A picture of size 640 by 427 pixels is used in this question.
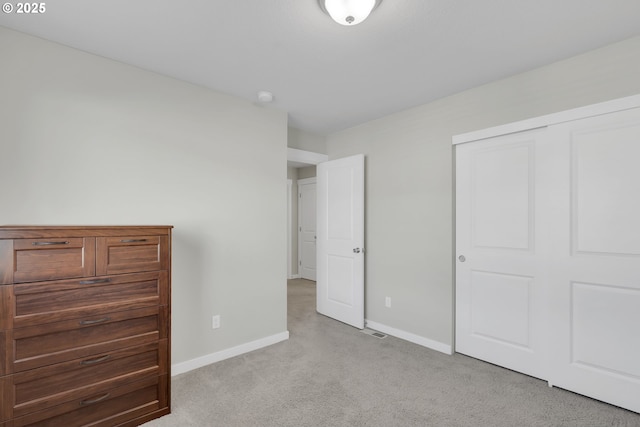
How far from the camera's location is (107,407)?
72.4 inches

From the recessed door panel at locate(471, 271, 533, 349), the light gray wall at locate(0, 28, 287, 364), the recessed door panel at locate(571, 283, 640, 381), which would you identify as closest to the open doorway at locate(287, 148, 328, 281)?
the light gray wall at locate(0, 28, 287, 364)

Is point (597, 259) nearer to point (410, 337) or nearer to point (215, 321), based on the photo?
point (410, 337)

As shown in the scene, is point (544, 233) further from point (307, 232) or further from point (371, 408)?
point (307, 232)

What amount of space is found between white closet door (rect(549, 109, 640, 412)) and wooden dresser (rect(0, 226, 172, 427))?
2.92 m

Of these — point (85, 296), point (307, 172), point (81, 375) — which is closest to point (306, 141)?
point (307, 172)

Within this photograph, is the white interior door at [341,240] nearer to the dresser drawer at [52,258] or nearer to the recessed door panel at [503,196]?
the recessed door panel at [503,196]

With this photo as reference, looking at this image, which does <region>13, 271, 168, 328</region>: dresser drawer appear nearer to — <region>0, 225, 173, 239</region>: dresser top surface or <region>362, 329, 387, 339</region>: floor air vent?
<region>0, 225, 173, 239</region>: dresser top surface

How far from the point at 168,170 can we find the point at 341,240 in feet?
7.13

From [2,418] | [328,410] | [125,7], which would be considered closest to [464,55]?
[125,7]

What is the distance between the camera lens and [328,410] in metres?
2.06

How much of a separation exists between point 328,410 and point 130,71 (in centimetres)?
294

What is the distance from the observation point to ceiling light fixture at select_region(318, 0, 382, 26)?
159 cm

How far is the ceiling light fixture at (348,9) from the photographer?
5.23 feet

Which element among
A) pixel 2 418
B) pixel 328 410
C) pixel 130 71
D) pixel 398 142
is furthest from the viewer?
pixel 398 142
